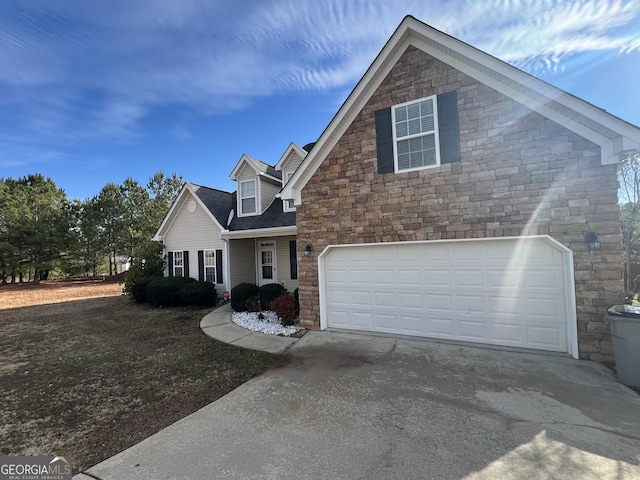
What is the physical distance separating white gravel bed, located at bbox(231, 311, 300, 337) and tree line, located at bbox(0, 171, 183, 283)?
15.9 m

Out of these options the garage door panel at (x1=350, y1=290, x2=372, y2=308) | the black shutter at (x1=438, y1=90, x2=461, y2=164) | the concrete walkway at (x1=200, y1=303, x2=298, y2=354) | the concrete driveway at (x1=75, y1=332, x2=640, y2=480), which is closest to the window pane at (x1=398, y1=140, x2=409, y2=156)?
the black shutter at (x1=438, y1=90, x2=461, y2=164)

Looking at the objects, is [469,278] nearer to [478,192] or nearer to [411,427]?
[478,192]

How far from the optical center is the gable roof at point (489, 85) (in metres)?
5.14

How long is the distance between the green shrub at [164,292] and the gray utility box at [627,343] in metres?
13.1

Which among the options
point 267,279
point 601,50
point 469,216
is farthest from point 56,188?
point 601,50

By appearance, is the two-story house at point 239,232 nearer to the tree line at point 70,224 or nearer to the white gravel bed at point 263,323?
the white gravel bed at point 263,323

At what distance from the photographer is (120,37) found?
779 centimetres

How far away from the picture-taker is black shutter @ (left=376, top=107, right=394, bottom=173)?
274 inches

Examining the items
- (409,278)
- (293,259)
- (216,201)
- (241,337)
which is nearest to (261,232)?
(293,259)

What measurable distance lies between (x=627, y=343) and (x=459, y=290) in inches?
102

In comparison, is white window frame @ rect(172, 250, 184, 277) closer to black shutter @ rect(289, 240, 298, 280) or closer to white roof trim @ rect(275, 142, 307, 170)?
black shutter @ rect(289, 240, 298, 280)

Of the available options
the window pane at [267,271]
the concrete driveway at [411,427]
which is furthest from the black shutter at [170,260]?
the concrete driveway at [411,427]

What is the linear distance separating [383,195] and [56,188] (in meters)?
36.9

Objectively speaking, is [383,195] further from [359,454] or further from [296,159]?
[296,159]
